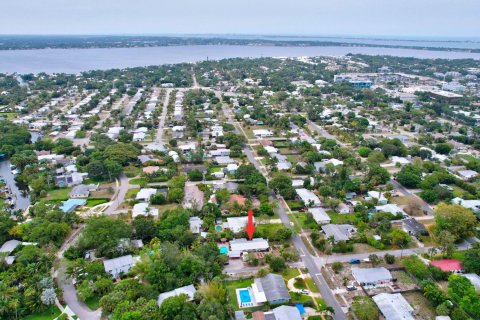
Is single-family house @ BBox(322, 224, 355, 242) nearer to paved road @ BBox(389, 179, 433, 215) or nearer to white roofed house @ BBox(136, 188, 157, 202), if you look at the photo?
paved road @ BBox(389, 179, 433, 215)

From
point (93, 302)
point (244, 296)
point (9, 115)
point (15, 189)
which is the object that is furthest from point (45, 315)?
point (9, 115)

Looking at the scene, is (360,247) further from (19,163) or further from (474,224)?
(19,163)

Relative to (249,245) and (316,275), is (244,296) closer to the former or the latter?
(249,245)

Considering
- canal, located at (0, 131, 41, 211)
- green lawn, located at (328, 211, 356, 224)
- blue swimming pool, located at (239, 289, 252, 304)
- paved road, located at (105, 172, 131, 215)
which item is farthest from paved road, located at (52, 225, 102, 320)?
green lawn, located at (328, 211, 356, 224)

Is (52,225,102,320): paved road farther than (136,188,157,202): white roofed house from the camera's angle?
No

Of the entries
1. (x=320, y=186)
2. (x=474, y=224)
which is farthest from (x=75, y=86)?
(x=474, y=224)

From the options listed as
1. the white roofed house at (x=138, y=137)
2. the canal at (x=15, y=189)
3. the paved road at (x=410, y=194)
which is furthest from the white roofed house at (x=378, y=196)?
the canal at (x=15, y=189)

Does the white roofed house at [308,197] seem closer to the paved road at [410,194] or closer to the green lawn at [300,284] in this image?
the paved road at [410,194]
